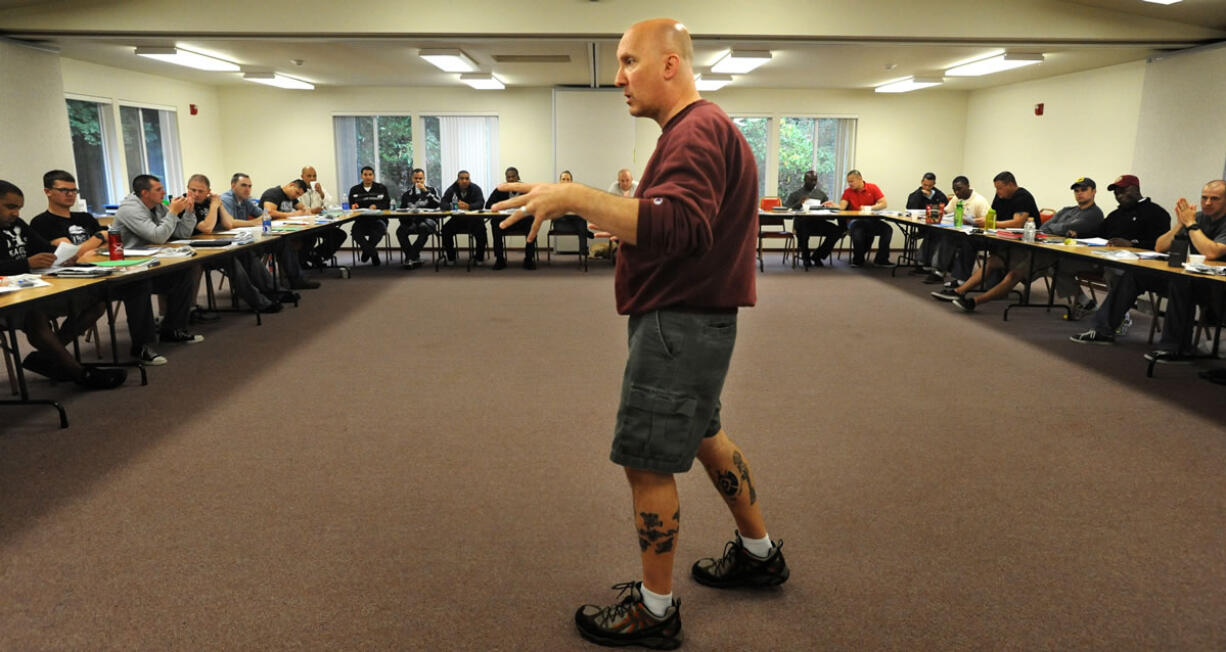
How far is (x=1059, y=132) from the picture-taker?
30.3 ft

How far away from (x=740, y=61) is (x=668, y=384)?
283 inches

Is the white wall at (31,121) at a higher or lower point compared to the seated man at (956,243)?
higher

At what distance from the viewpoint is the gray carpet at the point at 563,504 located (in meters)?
2.01

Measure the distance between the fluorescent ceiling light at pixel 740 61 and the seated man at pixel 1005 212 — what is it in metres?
2.55

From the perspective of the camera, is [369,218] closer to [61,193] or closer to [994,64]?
[61,193]

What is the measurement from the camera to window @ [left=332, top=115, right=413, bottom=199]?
11.5 meters

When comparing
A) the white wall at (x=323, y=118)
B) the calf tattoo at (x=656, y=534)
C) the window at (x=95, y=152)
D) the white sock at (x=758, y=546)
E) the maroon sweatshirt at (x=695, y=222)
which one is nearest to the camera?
the maroon sweatshirt at (x=695, y=222)

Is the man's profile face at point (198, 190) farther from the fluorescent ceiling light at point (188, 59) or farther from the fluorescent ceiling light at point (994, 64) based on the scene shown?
the fluorescent ceiling light at point (994, 64)

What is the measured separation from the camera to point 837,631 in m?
1.97

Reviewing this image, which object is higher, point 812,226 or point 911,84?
point 911,84

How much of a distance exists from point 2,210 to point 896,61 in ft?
26.4

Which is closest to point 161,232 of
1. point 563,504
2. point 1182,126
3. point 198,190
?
point 198,190

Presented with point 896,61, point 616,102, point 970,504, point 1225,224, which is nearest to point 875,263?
point 896,61

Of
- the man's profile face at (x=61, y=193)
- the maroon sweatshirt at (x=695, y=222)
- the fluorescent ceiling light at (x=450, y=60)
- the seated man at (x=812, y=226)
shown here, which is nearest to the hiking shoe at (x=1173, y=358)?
the maroon sweatshirt at (x=695, y=222)
